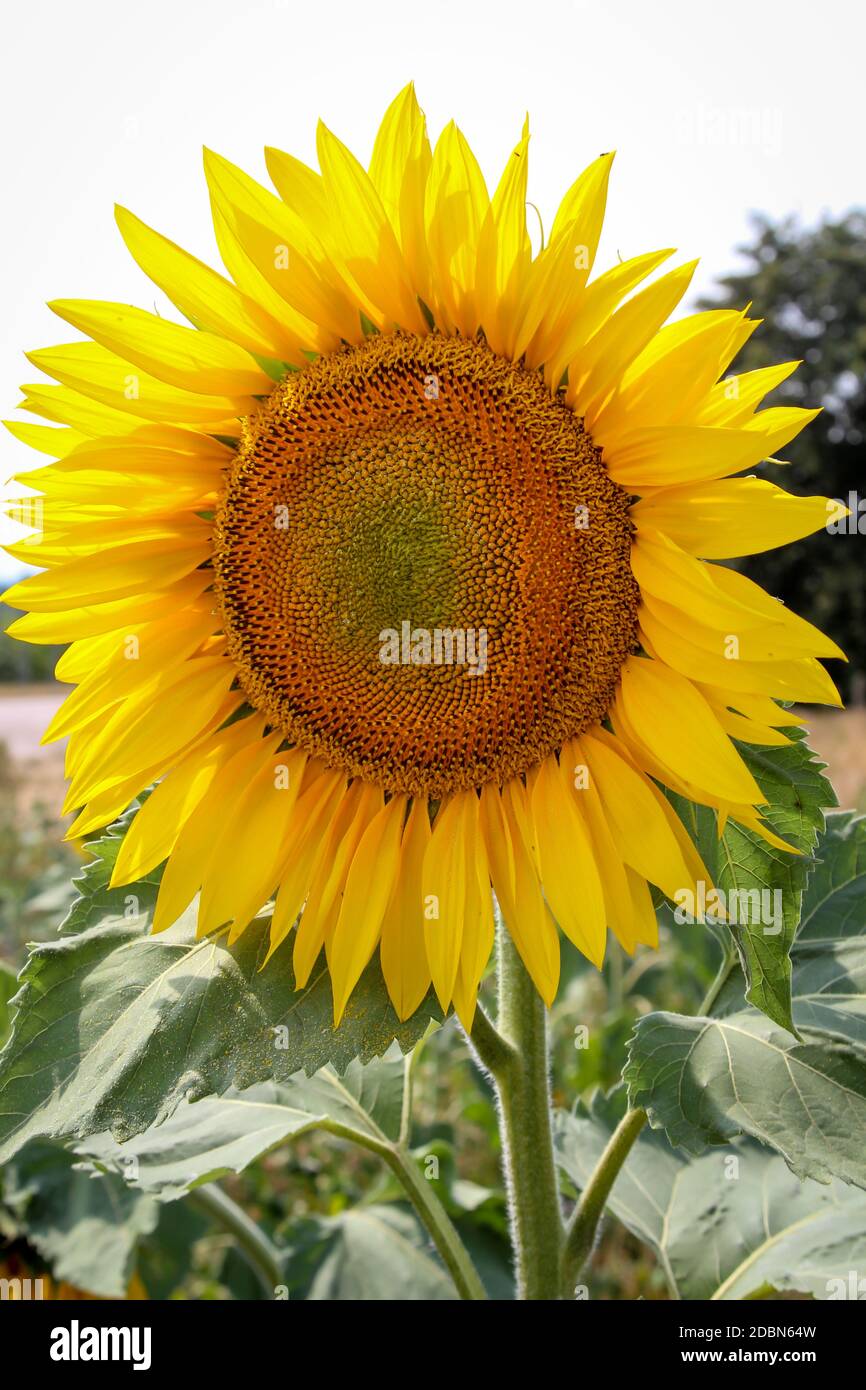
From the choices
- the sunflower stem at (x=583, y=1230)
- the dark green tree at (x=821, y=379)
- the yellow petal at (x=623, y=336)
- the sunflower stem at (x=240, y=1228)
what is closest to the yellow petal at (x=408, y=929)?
the sunflower stem at (x=583, y=1230)

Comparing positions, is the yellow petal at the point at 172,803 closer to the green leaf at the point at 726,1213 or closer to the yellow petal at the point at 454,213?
the yellow petal at the point at 454,213

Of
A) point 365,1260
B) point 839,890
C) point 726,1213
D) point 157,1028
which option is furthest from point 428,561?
point 365,1260

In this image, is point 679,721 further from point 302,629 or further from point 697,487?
point 302,629

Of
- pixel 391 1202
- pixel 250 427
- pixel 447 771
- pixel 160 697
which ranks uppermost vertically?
pixel 250 427

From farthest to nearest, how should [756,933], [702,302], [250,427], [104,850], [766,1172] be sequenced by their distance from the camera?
[702,302] → [766,1172] → [104,850] → [250,427] → [756,933]

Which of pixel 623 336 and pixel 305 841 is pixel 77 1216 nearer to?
pixel 305 841
